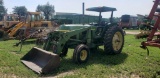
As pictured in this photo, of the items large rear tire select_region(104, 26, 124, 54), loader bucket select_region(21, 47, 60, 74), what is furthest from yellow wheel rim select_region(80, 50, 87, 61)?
large rear tire select_region(104, 26, 124, 54)

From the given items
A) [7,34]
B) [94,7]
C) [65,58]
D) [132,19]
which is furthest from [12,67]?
[132,19]

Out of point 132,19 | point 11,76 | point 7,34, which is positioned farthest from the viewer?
point 132,19

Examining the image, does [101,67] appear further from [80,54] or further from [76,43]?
[76,43]

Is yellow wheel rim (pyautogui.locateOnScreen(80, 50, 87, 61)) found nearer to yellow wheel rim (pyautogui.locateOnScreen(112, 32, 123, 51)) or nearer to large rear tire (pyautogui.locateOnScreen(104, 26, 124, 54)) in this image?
large rear tire (pyautogui.locateOnScreen(104, 26, 124, 54))

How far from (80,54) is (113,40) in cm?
225

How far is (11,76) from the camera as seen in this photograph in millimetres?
6492

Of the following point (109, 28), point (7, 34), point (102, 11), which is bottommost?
point (7, 34)

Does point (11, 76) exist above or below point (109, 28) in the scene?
below

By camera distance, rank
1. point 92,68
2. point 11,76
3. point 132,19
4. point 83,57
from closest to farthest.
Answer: point 11,76 → point 92,68 → point 83,57 → point 132,19

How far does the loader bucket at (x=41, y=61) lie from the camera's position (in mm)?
6770

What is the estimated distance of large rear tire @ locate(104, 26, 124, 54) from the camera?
8914 millimetres

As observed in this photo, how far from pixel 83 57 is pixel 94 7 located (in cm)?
297

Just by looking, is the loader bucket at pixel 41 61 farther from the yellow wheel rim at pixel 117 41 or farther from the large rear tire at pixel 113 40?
the yellow wheel rim at pixel 117 41

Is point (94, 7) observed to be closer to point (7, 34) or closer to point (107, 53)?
point (107, 53)
